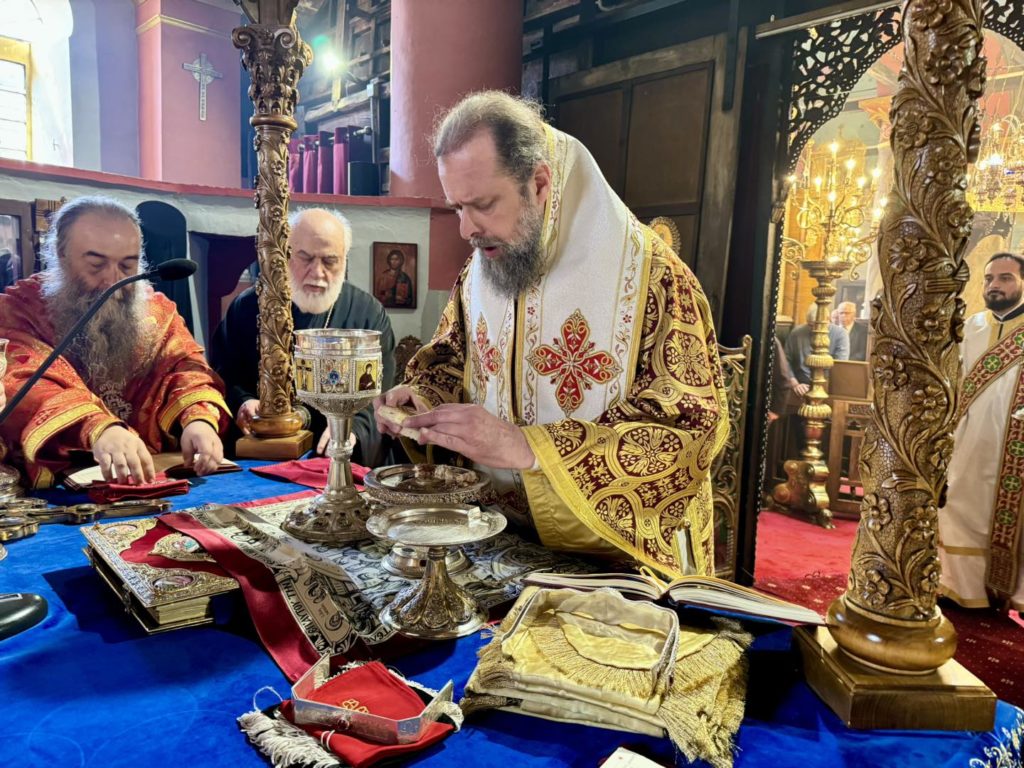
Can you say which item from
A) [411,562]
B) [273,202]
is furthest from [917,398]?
[273,202]

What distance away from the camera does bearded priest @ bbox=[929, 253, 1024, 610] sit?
4.24 metres

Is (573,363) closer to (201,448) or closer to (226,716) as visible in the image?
(226,716)

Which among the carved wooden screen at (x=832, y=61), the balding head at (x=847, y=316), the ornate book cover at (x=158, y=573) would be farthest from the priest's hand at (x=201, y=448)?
the balding head at (x=847, y=316)

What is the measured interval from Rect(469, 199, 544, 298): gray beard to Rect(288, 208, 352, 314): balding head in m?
2.33

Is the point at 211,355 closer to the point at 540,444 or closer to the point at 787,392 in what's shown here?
the point at 540,444

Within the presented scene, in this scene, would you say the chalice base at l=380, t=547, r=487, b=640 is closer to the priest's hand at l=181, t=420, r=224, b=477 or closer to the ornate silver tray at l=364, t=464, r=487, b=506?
the ornate silver tray at l=364, t=464, r=487, b=506

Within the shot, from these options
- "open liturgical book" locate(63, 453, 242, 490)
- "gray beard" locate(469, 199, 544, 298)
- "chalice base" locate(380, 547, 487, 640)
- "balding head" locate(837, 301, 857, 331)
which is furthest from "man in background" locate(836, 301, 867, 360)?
"chalice base" locate(380, 547, 487, 640)

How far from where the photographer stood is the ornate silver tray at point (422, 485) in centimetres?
160

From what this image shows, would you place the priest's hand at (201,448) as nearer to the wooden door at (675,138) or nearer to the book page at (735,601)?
the book page at (735,601)

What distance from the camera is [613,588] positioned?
1338mm

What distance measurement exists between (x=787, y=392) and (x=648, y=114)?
2.99 m

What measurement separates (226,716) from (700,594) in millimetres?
838

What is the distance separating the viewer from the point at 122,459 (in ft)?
7.80

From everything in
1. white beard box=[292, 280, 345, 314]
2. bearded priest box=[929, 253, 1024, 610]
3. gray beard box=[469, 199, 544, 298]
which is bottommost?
bearded priest box=[929, 253, 1024, 610]
